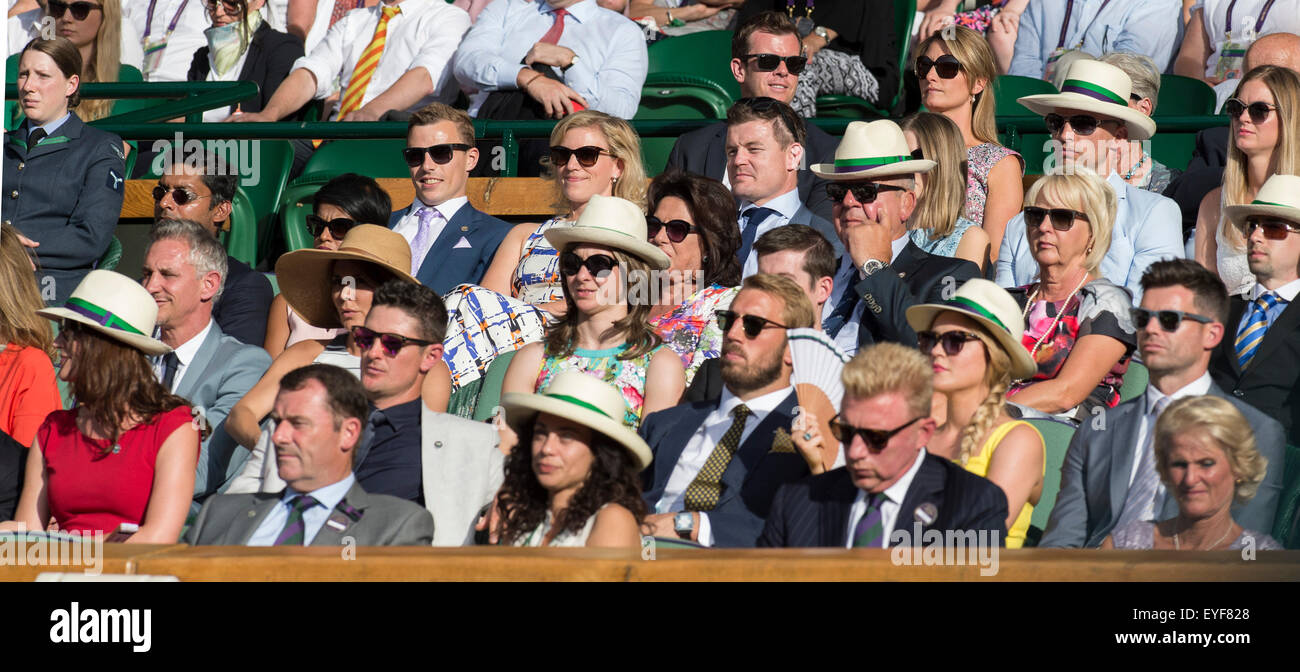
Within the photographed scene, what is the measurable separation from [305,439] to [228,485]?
79 centimetres

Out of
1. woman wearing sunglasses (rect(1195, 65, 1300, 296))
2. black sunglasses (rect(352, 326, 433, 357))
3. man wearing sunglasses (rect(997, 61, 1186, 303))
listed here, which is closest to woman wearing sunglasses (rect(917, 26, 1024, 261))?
man wearing sunglasses (rect(997, 61, 1186, 303))

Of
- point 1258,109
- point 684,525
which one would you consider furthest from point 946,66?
point 684,525

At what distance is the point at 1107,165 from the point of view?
7.11 metres

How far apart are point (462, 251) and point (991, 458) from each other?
3.08 meters

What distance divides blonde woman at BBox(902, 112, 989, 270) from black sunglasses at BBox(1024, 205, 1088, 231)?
54 centimetres

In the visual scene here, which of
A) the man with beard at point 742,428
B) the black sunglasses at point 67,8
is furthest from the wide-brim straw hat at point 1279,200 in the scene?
the black sunglasses at point 67,8

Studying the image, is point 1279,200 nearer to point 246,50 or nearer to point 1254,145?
point 1254,145

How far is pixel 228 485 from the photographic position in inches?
222

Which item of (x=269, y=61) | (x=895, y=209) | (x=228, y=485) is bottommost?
(x=228, y=485)

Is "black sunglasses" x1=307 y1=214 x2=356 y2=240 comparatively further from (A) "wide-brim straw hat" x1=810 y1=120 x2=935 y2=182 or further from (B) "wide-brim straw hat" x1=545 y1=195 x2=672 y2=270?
(A) "wide-brim straw hat" x1=810 y1=120 x2=935 y2=182

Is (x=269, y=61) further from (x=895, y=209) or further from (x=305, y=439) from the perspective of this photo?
(x=305, y=439)

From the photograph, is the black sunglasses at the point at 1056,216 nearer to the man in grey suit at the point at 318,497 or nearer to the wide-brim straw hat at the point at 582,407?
the wide-brim straw hat at the point at 582,407

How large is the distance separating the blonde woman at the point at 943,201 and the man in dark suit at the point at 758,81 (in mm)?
871
